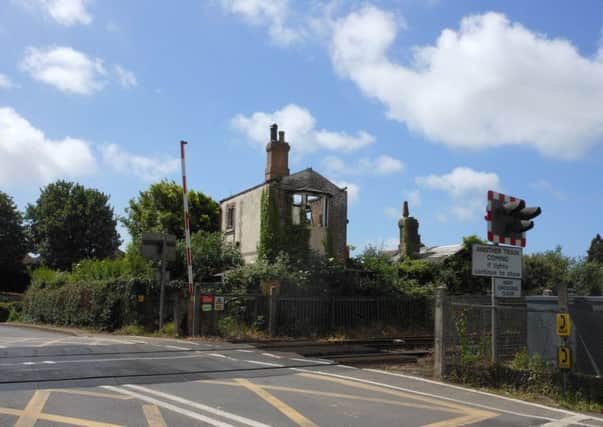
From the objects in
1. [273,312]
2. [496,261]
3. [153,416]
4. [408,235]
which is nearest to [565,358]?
[496,261]

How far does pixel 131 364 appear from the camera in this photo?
37.0 feet

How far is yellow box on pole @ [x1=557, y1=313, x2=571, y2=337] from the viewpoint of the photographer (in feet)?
30.8

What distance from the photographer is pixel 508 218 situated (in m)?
11.2

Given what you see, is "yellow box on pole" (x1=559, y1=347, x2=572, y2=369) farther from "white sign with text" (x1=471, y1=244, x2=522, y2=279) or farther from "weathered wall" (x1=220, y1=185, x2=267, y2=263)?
"weathered wall" (x1=220, y1=185, x2=267, y2=263)

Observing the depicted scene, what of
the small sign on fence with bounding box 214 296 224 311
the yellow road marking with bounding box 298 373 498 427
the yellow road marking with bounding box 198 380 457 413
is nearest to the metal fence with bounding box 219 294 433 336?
the small sign on fence with bounding box 214 296 224 311

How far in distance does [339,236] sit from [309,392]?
19821 millimetres

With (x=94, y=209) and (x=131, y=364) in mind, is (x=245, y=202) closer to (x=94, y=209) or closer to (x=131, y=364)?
(x=131, y=364)

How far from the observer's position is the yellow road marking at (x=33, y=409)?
6531mm

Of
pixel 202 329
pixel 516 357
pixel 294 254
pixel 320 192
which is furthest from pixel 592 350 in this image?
pixel 320 192

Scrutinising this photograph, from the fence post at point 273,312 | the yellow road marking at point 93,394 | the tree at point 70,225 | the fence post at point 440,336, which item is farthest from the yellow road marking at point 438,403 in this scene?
the tree at point 70,225

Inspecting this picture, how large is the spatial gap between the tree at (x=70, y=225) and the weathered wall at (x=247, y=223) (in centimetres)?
2712

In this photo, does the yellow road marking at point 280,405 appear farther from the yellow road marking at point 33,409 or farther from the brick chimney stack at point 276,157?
the brick chimney stack at point 276,157

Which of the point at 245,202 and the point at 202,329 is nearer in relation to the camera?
the point at 202,329

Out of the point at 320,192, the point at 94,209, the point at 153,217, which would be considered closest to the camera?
the point at 320,192
